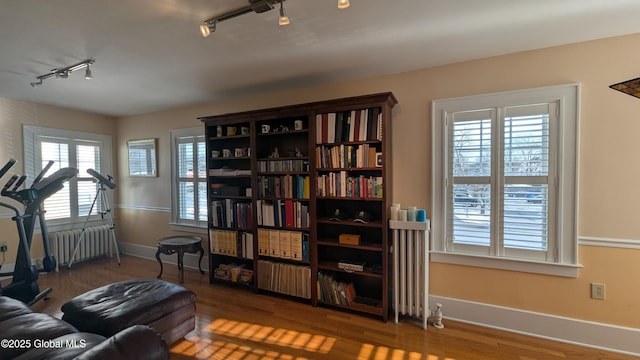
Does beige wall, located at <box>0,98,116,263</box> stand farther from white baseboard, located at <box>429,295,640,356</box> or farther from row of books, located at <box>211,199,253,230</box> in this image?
white baseboard, located at <box>429,295,640,356</box>

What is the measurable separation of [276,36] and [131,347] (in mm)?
2149

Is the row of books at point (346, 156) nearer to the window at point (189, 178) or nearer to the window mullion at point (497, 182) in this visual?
the window mullion at point (497, 182)

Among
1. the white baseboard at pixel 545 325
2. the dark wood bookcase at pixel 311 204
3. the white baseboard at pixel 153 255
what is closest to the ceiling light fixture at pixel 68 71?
the dark wood bookcase at pixel 311 204

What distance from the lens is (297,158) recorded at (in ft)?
9.78

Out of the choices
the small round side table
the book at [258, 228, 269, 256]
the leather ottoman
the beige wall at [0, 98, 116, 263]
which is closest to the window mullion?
the book at [258, 228, 269, 256]

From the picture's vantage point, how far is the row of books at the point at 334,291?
2.73 meters

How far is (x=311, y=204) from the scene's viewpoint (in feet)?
9.39

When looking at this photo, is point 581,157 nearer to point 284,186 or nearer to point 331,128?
point 331,128

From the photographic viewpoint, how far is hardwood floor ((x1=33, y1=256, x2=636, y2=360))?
2105mm

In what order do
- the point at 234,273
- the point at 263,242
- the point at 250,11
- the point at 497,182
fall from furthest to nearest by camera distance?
the point at 234,273 < the point at 263,242 < the point at 497,182 < the point at 250,11

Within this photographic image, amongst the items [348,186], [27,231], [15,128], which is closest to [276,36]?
[348,186]

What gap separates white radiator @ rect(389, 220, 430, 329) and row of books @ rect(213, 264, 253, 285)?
5.76 feet

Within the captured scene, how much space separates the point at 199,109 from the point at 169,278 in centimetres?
246

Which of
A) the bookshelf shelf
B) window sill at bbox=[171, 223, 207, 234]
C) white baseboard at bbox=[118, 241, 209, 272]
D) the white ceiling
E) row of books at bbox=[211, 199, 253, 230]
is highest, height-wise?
the white ceiling
